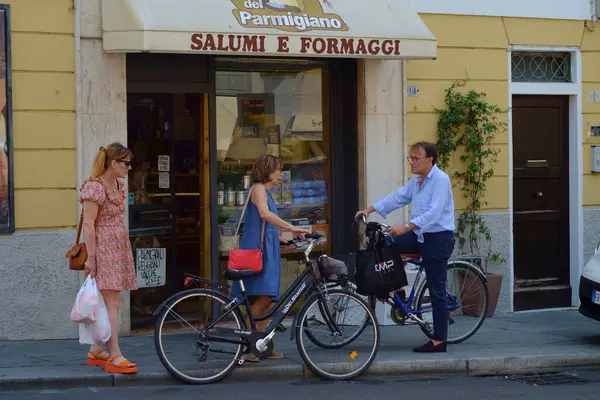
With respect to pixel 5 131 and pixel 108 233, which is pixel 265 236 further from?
pixel 5 131

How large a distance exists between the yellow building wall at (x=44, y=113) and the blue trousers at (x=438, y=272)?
10.3ft

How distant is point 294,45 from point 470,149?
264 centimetres

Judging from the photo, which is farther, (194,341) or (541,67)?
(541,67)

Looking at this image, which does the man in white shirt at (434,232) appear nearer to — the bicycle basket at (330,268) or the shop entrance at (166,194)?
the bicycle basket at (330,268)

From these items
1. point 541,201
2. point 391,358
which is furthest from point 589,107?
point 391,358

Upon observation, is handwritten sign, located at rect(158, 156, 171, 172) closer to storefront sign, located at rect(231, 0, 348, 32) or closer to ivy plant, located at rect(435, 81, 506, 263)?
storefront sign, located at rect(231, 0, 348, 32)

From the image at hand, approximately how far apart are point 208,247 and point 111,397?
3.39m

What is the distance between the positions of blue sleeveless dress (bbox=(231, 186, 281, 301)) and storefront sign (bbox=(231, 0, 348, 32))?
212cm

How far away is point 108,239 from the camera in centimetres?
779

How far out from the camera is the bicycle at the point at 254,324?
7.64 m

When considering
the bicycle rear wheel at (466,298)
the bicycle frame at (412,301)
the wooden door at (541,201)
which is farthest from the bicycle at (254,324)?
the wooden door at (541,201)

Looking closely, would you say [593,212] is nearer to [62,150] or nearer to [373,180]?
[373,180]

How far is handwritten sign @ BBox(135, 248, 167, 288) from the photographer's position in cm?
1030

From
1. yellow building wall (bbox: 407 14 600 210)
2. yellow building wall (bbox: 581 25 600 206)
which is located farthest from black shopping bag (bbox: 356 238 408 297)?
yellow building wall (bbox: 581 25 600 206)
